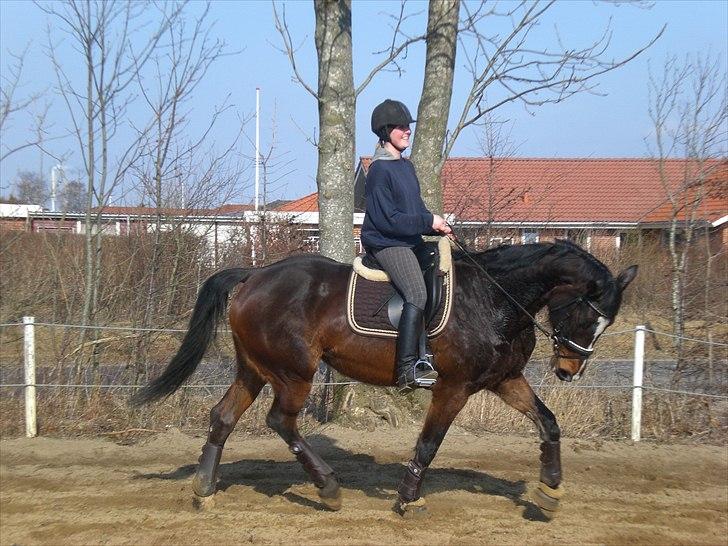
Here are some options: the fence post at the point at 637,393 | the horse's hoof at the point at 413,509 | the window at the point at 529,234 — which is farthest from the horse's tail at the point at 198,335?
the window at the point at 529,234

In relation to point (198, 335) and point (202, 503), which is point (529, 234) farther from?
point (202, 503)

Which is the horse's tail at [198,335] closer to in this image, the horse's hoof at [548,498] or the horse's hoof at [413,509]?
the horse's hoof at [413,509]

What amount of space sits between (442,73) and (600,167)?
62.8 feet

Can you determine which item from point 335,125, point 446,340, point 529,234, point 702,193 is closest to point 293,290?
point 446,340

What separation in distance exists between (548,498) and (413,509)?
0.98 m

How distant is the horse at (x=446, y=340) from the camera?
5172 millimetres

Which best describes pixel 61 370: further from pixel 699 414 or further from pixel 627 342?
pixel 627 342

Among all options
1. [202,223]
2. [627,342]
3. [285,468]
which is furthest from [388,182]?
[627,342]

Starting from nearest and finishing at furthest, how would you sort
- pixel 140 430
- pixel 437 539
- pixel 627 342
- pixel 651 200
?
pixel 437 539 < pixel 140 430 < pixel 627 342 < pixel 651 200

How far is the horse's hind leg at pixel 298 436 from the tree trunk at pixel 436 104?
11.9 feet

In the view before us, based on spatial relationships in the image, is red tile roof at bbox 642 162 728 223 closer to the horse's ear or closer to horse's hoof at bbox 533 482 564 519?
the horse's ear

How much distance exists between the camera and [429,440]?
5.23m

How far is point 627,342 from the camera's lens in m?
12.3

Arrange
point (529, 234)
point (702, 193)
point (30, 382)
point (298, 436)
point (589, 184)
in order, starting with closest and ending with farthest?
1. point (298, 436)
2. point (30, 382)
3. point (702, 193)
4. point (529, 234)
5. point (589, 184)
